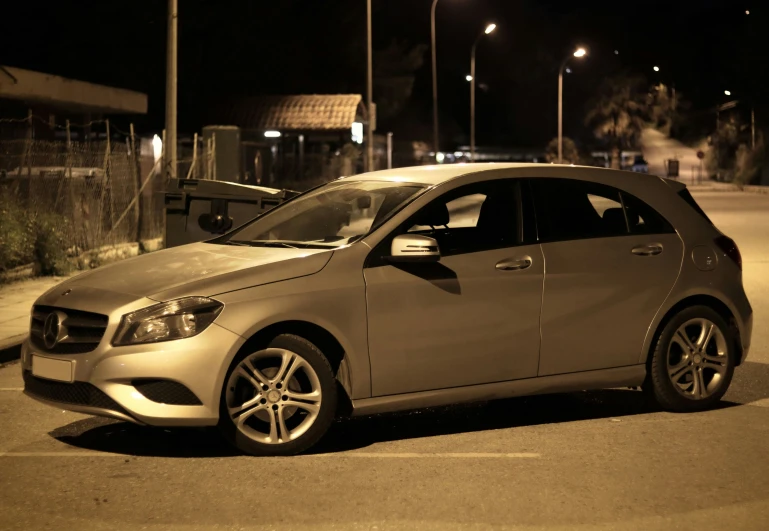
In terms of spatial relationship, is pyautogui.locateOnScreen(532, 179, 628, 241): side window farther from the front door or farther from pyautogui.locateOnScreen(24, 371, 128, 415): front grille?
pyautogui.locateOnScreen(24, 371, 128, 415): front grille

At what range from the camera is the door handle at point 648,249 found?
768 cm

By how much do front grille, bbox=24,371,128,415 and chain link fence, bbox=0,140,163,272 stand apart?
354 inches

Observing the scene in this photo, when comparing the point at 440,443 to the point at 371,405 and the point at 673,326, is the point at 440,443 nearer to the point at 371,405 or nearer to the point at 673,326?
the point at 371,405

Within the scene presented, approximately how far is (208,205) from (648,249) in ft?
25.9

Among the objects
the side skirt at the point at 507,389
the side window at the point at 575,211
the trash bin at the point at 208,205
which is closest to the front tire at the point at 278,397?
the side skirt at the point at 507,389

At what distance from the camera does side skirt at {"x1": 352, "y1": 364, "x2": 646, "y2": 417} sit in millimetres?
6891

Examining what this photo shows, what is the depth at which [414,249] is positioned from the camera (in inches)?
267

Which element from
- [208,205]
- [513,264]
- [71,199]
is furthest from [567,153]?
[513,264]

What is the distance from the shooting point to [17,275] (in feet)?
52.3

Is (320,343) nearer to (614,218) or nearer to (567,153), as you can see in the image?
(614,218)

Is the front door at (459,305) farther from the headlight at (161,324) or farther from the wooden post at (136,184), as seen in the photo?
the wooden post at (136,184)

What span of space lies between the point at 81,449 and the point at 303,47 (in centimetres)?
4720

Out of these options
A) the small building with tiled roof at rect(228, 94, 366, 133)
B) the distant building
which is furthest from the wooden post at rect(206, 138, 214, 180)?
the small building with tiled roof at rect(228, 94, 366, 133)

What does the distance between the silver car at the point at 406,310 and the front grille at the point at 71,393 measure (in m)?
0.02
